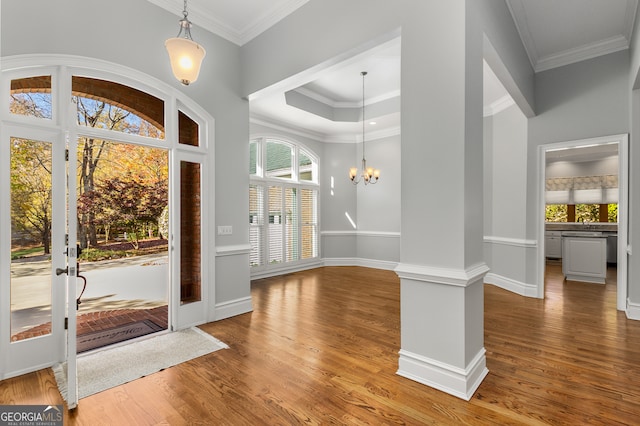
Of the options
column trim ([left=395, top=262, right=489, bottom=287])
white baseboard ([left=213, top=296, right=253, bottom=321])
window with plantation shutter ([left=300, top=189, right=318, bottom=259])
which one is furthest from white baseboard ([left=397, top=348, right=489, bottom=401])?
window with plantation shutter ([left=300, top=189, right=318, bottom=259])

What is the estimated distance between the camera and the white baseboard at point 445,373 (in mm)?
2195

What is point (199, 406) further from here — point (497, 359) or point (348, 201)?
point (348, 201)

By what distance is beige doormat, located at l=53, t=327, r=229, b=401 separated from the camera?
242 centimetres

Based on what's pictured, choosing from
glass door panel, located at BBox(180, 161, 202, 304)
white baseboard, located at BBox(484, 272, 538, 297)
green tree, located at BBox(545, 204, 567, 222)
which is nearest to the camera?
glass door panel, located at BBox(180, 161, 202, 304)

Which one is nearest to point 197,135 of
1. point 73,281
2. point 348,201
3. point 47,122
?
point 47,122

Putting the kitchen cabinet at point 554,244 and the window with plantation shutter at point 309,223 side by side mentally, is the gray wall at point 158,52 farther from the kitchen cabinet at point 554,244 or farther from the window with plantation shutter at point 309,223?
the kitchen cabinet at point 554,244

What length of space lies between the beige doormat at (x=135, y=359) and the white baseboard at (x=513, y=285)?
464 cm

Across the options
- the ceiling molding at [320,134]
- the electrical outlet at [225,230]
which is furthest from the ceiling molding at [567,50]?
the electrical outlet at [225,230]

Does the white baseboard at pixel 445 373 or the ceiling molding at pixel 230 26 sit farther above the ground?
the ceiling molding at pixel 230 26

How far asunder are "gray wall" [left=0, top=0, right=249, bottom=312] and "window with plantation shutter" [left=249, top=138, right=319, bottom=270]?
224 cm

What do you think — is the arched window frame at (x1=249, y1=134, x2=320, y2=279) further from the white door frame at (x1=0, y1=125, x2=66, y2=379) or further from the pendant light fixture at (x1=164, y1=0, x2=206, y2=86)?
the pendant light fixture at (x1=164, y1=0, x2=206, y2=86)

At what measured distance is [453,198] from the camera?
2.26 metres

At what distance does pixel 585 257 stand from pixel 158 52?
781cm

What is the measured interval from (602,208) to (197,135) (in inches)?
404
